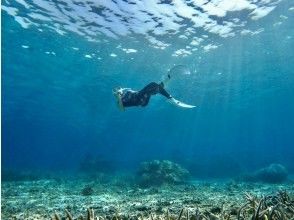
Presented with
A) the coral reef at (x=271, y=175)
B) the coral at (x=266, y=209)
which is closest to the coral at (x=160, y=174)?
the coral reef at (x=271, y=175)

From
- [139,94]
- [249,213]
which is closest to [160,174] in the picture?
[139,94]

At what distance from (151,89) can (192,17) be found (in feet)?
49.7

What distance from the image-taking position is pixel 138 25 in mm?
24625

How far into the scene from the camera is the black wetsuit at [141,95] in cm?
955

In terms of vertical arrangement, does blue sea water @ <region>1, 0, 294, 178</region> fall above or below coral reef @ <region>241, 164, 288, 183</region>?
above

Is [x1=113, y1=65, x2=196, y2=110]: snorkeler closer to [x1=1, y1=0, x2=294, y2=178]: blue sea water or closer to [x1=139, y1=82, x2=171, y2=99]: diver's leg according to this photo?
[x1=139, y1=82, x2=171, y2=99]: diver's leg

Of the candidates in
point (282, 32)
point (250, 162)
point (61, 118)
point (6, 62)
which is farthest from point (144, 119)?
point (282, 32)

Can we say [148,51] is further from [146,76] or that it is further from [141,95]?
[141,95]

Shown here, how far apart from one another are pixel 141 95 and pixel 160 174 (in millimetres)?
12461

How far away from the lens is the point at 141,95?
9883 mm

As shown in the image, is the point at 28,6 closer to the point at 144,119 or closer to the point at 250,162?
the point at 250,162

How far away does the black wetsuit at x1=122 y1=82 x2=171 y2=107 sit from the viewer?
955cm

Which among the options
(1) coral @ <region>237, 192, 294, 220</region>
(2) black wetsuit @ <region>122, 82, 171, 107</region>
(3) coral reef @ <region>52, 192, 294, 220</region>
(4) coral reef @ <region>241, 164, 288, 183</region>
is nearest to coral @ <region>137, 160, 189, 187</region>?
(4) coral reef @ <region>241, 164, 288, 183</region>

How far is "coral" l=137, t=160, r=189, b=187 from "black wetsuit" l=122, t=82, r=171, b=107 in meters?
11.9
